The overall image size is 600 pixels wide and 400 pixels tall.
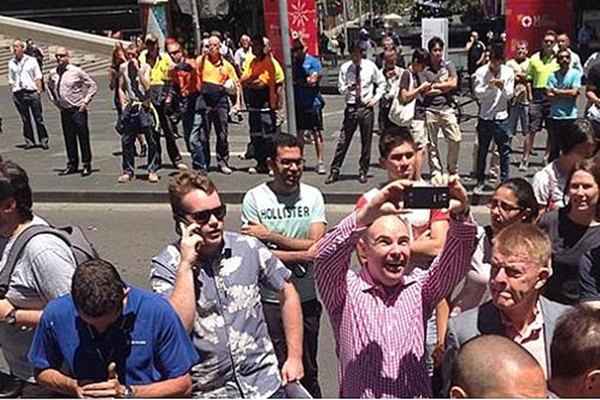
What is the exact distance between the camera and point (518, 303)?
11.7 ft

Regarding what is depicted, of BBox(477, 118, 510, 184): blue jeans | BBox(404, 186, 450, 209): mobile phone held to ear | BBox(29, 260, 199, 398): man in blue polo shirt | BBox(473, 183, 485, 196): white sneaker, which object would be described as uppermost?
BBox(404, 186, 450, 209): mobile phone held to ear

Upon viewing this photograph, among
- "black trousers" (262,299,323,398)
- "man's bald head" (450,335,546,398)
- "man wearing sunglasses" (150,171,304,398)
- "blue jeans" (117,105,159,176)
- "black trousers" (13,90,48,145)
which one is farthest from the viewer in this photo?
"black trousers" (13,90,48,145)

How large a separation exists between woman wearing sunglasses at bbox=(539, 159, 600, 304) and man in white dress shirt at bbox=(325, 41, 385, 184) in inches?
311

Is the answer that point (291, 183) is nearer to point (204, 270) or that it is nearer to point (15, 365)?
point (204, 270)

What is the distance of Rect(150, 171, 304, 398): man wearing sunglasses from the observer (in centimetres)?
392

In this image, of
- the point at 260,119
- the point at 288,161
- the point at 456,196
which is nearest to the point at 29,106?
the point at 260,119

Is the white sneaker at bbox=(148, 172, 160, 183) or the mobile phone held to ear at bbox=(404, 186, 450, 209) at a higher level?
the mobile phone held to ear at bbox=(404, 186, 450, 209)

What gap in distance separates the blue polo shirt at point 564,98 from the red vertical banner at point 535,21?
5.55 meters

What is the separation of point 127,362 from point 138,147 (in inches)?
521

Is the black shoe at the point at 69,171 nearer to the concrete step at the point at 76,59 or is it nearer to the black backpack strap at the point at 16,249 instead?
the black backpack strap at the point at 16,249

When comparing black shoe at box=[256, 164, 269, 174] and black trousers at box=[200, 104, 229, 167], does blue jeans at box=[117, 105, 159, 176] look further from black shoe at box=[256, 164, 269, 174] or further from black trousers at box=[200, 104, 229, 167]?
black shoe at box=[256, 164, 269, 174]

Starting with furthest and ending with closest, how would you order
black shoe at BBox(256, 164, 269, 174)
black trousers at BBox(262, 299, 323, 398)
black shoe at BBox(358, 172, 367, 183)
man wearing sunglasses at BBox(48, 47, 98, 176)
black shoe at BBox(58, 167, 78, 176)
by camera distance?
black shoe at BBox(58, 167, 78, 176), black shoe at BBox(256, 164, 269, 174), man wearing sunglasses at BBox(48, 47, 98, 176), black shoe at BBox(358, 172, 367, 183), black trousers at BBox(262, 299, 323, 398)

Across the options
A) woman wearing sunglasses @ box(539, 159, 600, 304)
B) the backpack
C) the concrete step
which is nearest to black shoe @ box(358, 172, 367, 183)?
woman wearing sunglasses @ box(539, 159, 600, 304)

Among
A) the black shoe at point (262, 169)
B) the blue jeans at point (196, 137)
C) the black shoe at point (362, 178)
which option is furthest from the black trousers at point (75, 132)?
the black shoe at point (362, 178)
